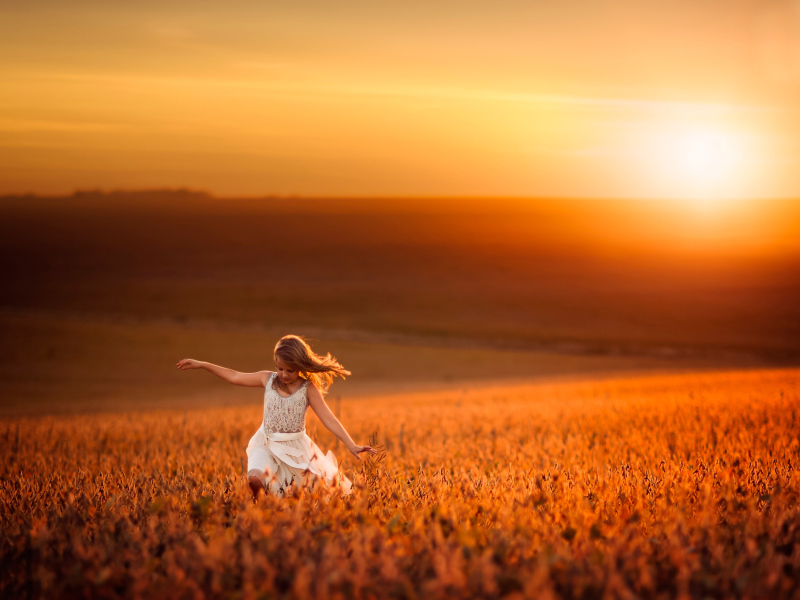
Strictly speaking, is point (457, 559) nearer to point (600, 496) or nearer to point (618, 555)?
point (618, 555)

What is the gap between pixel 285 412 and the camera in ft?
19.8

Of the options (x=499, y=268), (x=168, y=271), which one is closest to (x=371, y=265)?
(x=499, y=268)

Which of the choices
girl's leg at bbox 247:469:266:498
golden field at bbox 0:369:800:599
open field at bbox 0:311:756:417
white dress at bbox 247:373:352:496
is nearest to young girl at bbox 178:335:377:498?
white dress at bbox 247:373:352:496

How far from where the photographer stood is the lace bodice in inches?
238

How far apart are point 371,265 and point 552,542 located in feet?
265

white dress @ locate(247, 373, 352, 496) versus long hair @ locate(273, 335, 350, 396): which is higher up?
long hair @ locate(273, 335, 350, 396)

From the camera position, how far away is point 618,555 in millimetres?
3402

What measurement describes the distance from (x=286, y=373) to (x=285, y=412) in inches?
13.6

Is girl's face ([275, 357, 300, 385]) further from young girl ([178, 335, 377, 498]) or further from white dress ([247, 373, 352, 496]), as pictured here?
white dress ([247, 373, 352, 496])

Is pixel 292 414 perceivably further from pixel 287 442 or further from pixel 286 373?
pixel 286 373

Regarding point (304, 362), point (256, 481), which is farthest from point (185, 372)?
point (256, 481)

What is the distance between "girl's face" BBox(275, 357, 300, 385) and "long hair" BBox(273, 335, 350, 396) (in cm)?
4

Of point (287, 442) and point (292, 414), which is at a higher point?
point (292, 414)

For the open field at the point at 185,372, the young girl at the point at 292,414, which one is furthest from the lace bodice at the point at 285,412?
the open field at the point at 185,372
